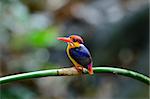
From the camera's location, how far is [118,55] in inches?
99.0

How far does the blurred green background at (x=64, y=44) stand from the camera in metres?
2.18

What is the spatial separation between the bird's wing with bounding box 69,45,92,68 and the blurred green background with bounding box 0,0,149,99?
135cm

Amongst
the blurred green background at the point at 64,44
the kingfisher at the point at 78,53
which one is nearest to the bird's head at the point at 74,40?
the kingfisher at the point at 78,53

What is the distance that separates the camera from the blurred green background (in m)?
2.18

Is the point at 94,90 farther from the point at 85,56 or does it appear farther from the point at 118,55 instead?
the point at 85,56

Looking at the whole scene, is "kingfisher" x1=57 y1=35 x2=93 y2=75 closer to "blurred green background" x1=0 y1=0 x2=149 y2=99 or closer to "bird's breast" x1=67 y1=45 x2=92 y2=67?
"bird's breast" x1=67 y1=45 x2=92 y2=67

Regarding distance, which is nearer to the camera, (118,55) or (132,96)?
→ (132,96)

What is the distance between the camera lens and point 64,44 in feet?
7.57

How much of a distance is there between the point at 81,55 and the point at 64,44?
5.79ft

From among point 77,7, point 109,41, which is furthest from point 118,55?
point 77,7

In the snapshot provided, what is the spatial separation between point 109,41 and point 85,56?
74.5 inches

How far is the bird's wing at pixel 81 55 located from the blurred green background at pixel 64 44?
4.43 feet

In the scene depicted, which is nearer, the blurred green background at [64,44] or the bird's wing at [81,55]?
the bird's wing at [81,55]

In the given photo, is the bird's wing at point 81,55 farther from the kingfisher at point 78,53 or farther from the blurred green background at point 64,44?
the blurred green background at point 64,44
